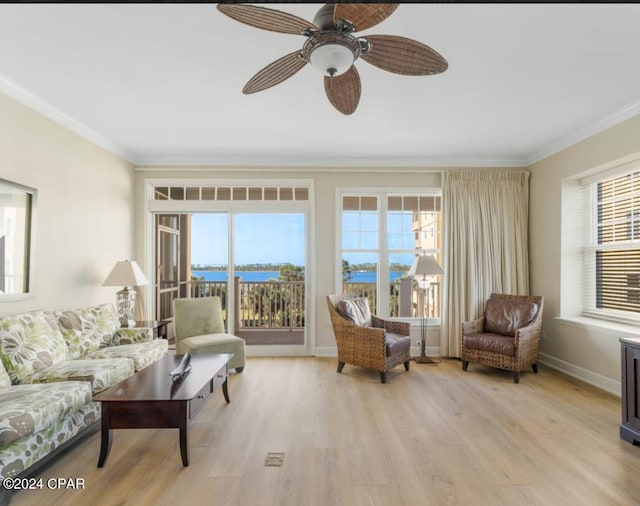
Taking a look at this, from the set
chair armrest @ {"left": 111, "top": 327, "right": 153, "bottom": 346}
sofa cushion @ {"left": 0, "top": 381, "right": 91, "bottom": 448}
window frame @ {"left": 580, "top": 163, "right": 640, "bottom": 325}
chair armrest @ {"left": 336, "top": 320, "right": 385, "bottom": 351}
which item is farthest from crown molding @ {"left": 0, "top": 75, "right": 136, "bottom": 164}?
→ window frame @ {"left": 580, "top": 163, "right": 640, "bottom": 325}

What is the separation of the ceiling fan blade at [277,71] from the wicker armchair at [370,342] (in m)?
2.81

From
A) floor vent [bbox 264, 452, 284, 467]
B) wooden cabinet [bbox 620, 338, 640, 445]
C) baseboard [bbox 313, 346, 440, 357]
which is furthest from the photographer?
baseboard [bbox 313, 346, 440, 357]

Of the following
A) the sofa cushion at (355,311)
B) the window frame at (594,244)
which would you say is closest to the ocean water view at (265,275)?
the sofa cushion at (355,311)

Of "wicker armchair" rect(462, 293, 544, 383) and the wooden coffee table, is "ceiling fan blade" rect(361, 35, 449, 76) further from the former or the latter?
"wicker armchair" rect(462, 293, 544, 383)

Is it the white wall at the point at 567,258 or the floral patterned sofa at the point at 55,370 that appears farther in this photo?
the white wall at the point at 567,258

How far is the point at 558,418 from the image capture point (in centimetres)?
325

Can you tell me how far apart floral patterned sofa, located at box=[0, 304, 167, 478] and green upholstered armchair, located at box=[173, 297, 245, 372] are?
1.25 ft

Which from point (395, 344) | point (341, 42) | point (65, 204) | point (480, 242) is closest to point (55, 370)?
point (65, 204)

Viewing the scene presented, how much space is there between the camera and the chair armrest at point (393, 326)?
468cm

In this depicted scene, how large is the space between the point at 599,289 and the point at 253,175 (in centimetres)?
455

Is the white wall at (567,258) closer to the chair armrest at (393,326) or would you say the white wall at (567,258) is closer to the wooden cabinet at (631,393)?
the wooden cabinet at (631,393)

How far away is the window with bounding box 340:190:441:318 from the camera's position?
5.46 metres

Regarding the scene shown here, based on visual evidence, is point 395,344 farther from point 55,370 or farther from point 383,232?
point 55,370

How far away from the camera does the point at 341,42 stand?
1883mm
